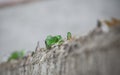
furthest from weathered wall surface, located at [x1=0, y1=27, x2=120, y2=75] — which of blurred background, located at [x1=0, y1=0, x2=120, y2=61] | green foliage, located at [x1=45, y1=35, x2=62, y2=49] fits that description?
blurred background, located at [x1=0, y1=0, x2=120, y2=61]

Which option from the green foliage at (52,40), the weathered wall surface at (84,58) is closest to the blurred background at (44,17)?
the green foliage at (52,40)

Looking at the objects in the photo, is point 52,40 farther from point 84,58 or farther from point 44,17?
point 44,17

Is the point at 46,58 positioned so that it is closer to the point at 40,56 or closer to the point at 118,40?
the point at 40,56

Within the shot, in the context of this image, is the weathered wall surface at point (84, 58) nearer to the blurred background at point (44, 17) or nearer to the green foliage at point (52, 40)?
the green foliage at point (52, 40)

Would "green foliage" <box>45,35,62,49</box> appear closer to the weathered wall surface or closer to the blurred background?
the weathered wall surface

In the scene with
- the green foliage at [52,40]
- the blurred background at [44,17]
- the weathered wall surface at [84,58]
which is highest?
the blurred background at [44,17]

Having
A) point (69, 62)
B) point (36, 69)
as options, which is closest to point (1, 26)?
point (36, 69)
